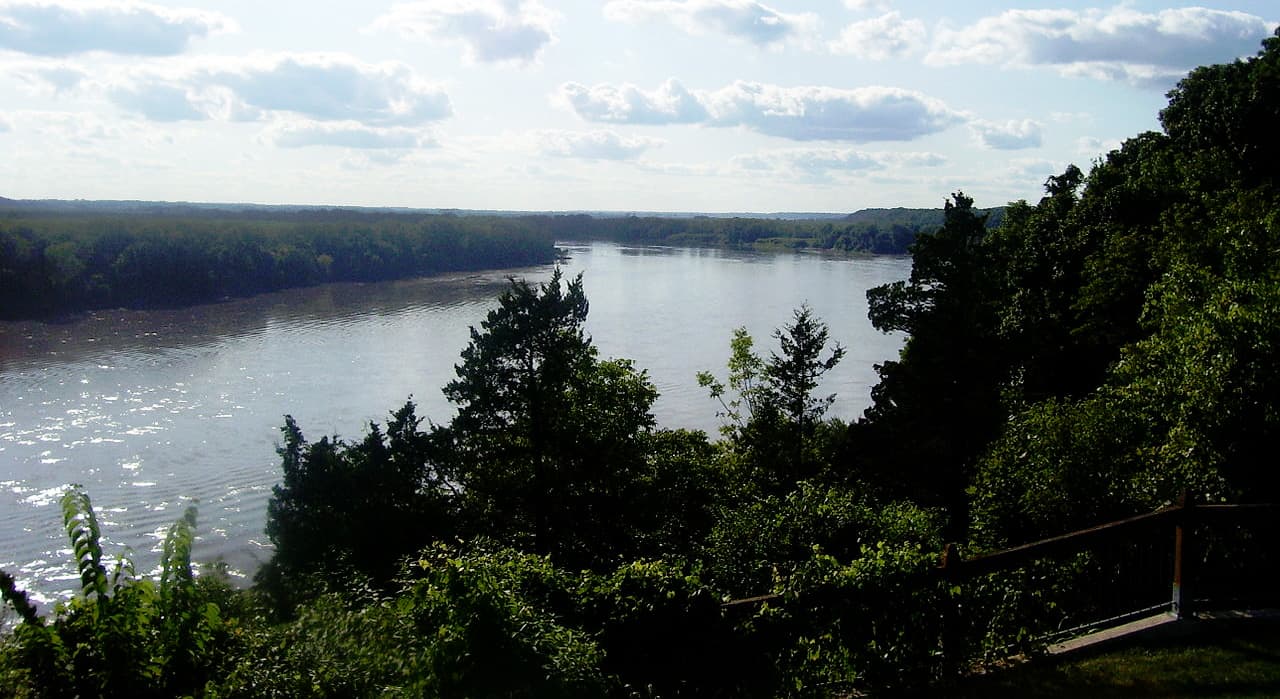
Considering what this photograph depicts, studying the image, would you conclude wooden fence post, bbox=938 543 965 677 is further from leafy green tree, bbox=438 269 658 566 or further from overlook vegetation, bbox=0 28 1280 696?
leafy green tree, bbox=438 269 658 566

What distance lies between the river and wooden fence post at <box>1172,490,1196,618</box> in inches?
510

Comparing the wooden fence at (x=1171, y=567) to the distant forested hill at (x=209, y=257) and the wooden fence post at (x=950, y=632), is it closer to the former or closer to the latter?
the wooden fence post at (x=950, y=632)

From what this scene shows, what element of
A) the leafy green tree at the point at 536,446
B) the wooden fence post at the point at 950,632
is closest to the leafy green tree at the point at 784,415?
the leafy green tree at the point at 536,446

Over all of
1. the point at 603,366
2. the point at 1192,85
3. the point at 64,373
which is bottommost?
the point at 64,373

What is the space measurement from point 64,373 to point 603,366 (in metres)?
36.2

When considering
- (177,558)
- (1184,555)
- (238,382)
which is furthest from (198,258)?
(1184,555)

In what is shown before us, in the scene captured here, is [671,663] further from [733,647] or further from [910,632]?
[910,632]

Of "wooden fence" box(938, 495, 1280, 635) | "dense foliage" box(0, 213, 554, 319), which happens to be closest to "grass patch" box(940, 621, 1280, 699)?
"wooden fence" box(938, 495, 1280, 635)

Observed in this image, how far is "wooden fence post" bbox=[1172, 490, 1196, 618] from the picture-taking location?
7.44m

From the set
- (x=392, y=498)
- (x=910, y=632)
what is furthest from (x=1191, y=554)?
(x=392, y=498)

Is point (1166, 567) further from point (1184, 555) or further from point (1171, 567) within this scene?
point (1184, 555)

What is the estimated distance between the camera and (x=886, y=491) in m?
24.0

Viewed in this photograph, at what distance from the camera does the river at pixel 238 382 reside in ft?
94.0

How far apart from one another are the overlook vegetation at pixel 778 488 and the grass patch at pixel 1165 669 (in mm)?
356
